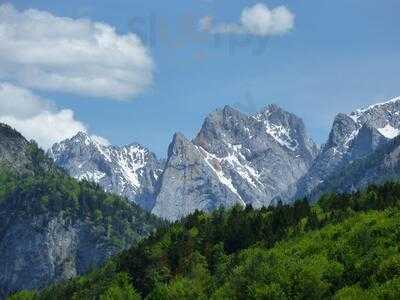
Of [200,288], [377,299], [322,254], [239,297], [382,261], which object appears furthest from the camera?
[200,288]

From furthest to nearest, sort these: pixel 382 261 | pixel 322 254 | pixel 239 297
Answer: pixel 322 254 → pixel 239 297 → pixel 382 261

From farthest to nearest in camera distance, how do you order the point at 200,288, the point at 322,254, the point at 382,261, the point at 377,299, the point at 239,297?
the point at 200,288 < the point at 322,254 < the point at 239,297 < the point at 382,261 < the point at 377,299

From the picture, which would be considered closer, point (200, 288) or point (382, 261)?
point (382, 261)

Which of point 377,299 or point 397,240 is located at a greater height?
point 397,240

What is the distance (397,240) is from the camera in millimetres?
170375

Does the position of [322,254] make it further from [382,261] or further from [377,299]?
[377,299]

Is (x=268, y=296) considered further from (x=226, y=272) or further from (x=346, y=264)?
(x=226, y=272)

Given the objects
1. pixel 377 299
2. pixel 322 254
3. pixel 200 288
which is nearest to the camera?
pixel 377 299

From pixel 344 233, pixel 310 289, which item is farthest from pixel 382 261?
pixel 344 233

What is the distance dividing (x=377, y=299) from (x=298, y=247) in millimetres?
65909

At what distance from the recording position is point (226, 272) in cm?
19862

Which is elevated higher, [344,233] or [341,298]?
[344,233]

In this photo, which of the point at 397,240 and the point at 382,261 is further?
the point at 397,240

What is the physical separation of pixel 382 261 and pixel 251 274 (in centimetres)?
2928
